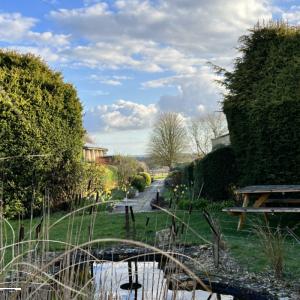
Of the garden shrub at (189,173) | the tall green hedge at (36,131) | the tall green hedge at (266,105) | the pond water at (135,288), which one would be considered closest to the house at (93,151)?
the garden shrub at (189,173)

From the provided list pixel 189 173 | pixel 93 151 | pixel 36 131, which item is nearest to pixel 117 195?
pixel 189 173

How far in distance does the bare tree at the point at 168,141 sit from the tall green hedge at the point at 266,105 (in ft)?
66.2

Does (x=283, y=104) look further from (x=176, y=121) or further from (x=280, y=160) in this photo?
(x=176, y=121)

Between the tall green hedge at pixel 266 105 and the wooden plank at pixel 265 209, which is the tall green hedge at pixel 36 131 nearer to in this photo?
the wooden plank at pixel 265 209

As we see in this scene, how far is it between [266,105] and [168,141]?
2183 cm

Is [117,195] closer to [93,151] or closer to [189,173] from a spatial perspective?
[189,173]

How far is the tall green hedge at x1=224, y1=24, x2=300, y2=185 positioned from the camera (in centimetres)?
791

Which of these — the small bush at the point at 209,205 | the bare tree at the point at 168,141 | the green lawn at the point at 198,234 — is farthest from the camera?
the bare tree at the point at 168,141

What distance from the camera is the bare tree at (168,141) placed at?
29938mm

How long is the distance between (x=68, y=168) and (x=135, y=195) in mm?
7447

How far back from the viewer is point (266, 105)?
8203mm

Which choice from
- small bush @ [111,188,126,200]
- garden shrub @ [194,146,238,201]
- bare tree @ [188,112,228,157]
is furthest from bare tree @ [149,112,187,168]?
garden shrub @ [194,146,238,201]

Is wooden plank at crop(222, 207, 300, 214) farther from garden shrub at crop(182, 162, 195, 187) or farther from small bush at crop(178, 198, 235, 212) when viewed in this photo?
garden shrub at crop(182, 162, 195, 187)

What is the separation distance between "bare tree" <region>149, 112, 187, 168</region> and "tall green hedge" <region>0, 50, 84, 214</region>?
19590 mm
